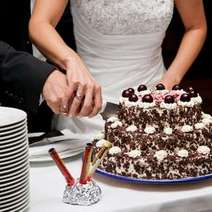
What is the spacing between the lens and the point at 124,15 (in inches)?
77.0

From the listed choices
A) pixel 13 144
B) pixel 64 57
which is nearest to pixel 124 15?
pixel 64 57

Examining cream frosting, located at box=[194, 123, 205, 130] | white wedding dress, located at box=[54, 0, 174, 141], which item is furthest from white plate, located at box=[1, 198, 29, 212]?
white wedding dress, located at box=[54, 0, 174, 141]

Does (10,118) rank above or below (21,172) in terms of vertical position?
above

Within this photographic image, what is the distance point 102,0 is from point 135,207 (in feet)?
3.46

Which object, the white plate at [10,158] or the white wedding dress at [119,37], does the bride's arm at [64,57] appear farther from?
the white plate at [10,158]

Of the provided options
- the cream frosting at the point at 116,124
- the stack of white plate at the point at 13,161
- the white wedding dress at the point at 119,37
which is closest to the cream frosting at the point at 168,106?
the cream frosting at the point at 116,124

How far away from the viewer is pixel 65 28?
2.05 metres

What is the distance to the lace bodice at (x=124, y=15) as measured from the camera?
6.34 ft

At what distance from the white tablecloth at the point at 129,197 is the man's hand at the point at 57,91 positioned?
18 cm

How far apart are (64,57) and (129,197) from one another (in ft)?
1.76

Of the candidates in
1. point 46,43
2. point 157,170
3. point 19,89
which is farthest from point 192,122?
point 46,43

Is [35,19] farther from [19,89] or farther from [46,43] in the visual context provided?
[19,89]

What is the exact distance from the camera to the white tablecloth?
42.0 inches

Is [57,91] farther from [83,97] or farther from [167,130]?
[167,130]
